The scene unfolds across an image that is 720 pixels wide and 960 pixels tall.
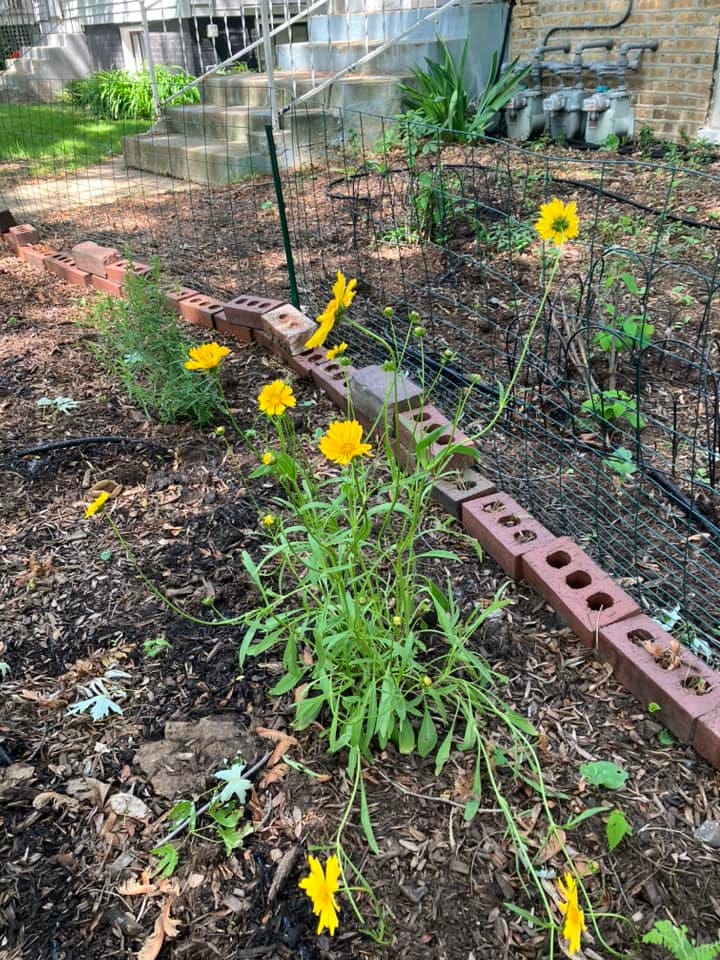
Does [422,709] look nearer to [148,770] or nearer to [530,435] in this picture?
[148,770]

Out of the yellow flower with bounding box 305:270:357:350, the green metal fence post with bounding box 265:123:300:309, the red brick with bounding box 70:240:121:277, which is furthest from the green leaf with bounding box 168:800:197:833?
the red brick with bounding box 70:240:121:277

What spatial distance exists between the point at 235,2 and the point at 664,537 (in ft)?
31.8

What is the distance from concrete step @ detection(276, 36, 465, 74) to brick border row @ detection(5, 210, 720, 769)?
4.94 metres

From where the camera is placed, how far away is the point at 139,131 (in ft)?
28.3

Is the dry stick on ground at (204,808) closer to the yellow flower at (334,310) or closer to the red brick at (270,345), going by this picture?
the yellow flower at (334,310)

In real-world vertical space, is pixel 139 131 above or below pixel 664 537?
above

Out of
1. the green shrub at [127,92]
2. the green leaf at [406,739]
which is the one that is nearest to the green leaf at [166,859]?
the green leaf at [406,739]

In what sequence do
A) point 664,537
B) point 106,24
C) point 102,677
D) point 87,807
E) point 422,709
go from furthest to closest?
point 106,24
point 664,537
point 102,677
point 422,709
point 87,807

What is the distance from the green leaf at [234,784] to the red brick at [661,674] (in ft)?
2.81

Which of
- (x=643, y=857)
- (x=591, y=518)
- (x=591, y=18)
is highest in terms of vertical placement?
(x=591, y=18)

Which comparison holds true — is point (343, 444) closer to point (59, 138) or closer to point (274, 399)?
point (274, 399)

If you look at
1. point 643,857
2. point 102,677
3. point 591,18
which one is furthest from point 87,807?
point 591,18

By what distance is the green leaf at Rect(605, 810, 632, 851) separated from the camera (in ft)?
4.76

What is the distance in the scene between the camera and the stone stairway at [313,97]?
676 cm
